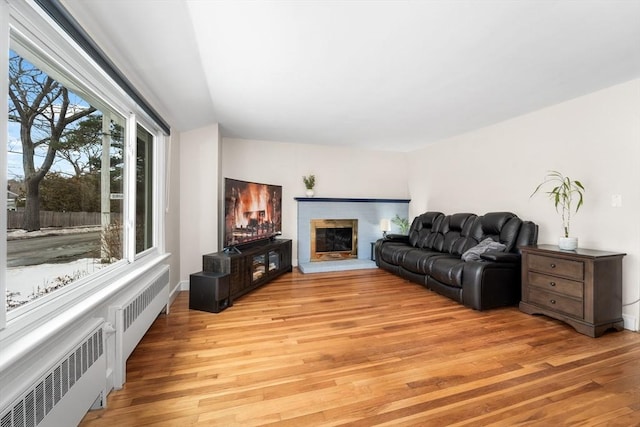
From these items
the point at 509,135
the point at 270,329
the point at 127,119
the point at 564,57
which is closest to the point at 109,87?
the point at 127,119

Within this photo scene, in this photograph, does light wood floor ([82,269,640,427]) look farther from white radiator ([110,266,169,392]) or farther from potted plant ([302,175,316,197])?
potted plant ([302,175,316,197])

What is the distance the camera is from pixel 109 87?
6.12ft

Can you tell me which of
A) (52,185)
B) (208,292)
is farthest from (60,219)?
(208,292)

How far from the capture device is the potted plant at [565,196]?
9.53 feet

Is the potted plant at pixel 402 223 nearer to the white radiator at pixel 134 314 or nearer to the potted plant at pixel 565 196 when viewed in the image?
the potted plant at pixel 565 196

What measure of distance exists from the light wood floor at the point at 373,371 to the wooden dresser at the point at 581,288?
12cm

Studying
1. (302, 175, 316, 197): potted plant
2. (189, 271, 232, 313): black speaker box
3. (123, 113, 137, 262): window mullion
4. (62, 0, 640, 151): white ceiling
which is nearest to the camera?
(62, 0, 640, 151): white ceiling

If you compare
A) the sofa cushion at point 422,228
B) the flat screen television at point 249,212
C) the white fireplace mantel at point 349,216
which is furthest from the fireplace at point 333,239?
the sofa cushion at point 422,228

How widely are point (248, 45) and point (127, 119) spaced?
1237mm

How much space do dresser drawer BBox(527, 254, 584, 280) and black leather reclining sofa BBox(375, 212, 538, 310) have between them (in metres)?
0.23

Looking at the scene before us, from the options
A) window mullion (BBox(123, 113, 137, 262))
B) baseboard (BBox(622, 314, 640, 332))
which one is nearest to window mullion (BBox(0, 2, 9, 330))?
window mullion (BBox(123, 113, 137, 262))

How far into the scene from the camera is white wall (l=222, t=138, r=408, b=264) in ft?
15.9

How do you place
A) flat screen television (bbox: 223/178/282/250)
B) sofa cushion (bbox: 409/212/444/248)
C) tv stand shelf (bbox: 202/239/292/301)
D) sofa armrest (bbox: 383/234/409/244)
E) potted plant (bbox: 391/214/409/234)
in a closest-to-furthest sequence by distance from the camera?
1. tv stand shelf (bbox: 202/239/292/301)
2. flat screen television (bbox: 223/178/282/250)
3. sofa cushion (bbox: 409/212/444/248)
4. sofa armrest (bbox: 383/234/409/244)
5. potted plant (bbox: 391/214/409/234)

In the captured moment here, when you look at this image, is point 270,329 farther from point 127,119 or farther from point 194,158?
point 194,158
